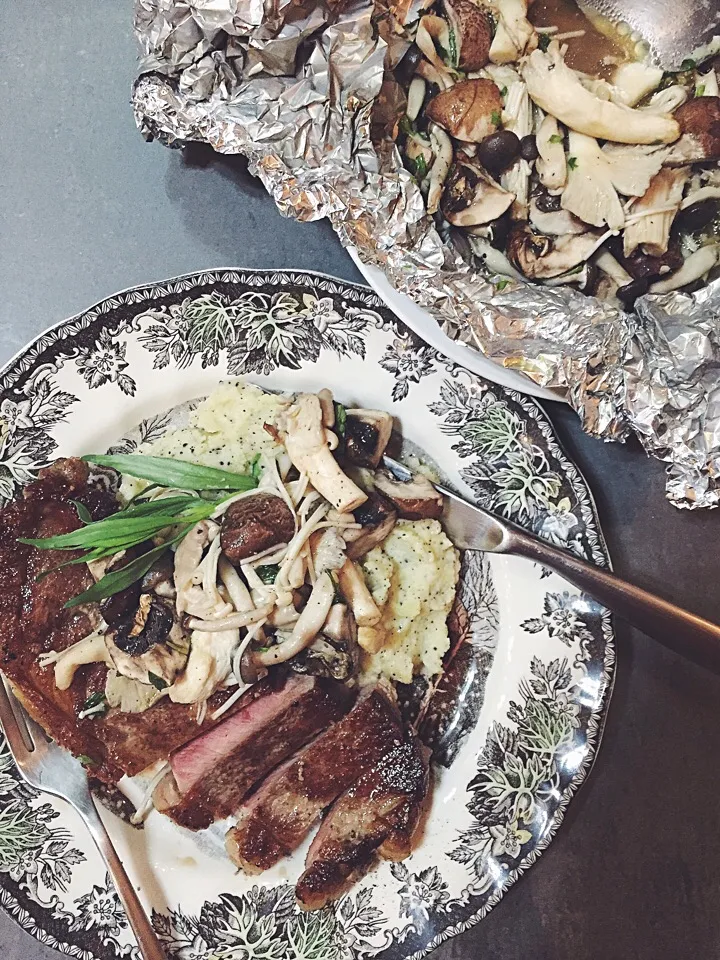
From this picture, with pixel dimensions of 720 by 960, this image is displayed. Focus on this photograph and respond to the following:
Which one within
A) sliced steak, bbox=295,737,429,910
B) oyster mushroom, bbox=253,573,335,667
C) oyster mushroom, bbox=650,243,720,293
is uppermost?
oyster mushroom, bbox=650,243,720,293

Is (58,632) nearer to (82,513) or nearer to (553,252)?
(82,513)

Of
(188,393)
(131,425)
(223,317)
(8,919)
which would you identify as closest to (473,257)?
(223,317)

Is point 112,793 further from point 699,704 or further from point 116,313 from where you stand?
point 699,704

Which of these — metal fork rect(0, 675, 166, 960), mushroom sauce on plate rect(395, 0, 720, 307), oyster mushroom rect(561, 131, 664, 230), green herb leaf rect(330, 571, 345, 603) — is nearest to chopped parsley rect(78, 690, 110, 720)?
metal fork rect(0, 675, 166, 960)

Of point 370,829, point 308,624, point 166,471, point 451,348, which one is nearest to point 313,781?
point 370,829

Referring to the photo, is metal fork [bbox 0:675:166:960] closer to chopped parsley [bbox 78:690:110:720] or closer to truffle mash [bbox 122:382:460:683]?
chopped parsley [bbox 78:690:110:720]

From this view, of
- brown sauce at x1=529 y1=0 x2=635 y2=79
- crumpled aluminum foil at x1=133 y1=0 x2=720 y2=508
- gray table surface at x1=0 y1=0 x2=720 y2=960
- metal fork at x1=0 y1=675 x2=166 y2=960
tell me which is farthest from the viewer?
gray table surface at x1=0 y1=0 x2=720 y2=960

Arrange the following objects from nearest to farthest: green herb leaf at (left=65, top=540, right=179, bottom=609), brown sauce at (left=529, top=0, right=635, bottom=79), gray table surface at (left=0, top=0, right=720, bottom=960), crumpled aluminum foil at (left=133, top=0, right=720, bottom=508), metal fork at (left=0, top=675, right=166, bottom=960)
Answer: crumpled aluminum foil at (left=133, top=0, right=720, bottom=508)
green herb leaf at (left=65, top=540, right=179, bottom=609)
metal fork at (left=0, top=675, right=166, bottom=960)
brown sauce at (left=529, top=0, right=635, bottom=79)
gray table surface at (left=0, top=0, right=720, bottom=960)
